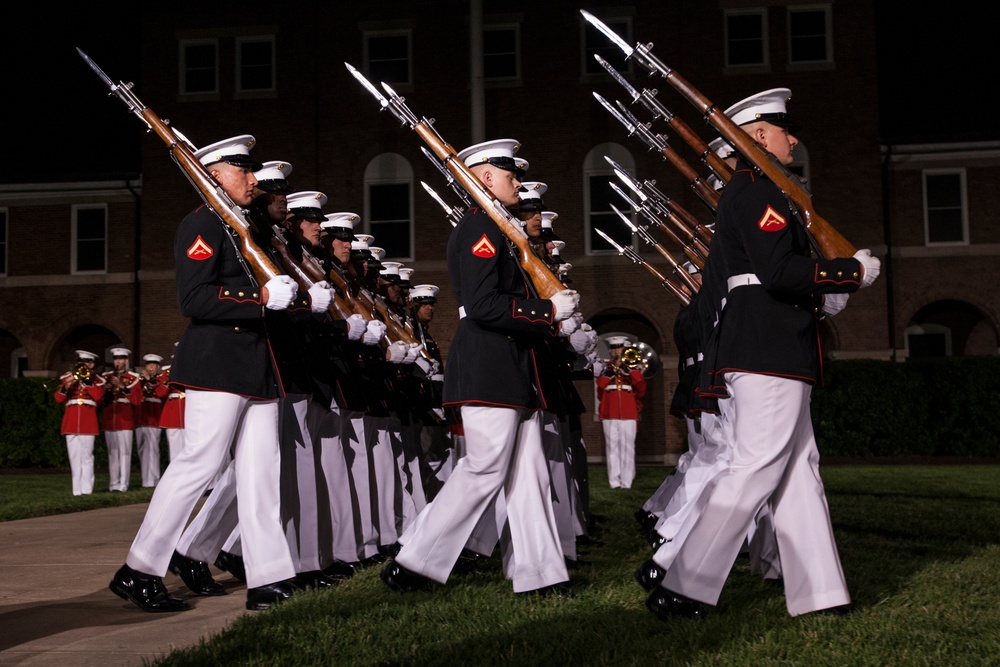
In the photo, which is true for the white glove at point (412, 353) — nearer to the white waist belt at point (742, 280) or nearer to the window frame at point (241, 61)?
the white waist belt at point (742, 280)

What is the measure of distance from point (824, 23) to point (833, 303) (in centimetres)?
2345

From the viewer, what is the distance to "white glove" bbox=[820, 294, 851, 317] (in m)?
5.75

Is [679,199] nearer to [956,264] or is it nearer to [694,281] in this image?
[956,264]

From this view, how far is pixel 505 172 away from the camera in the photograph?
267 inches

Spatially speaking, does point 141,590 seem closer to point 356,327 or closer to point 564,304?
point 356,327

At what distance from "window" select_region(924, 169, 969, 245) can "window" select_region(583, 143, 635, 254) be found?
6.99 metres

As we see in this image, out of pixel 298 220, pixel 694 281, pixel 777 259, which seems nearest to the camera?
pixel 777 259

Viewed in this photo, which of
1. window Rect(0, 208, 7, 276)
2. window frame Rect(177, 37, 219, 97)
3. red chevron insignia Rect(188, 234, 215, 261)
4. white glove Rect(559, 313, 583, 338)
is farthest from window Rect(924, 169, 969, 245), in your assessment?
red chevron insignia Rect(188, 234, 215, 261)

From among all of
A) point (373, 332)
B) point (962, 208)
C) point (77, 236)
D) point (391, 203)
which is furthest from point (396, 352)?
point (77, 236)

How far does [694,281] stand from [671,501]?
7.33 feet

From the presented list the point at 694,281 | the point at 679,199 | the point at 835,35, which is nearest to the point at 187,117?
the point at 679,199

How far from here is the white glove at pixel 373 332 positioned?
7766mm

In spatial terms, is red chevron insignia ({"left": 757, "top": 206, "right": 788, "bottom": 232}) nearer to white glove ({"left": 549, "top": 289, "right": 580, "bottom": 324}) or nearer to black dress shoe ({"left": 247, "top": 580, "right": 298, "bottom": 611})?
white glove ({"left": 549, "top": 289, "right": 580, "bottom": 324})

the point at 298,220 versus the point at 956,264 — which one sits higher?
the point at 956,264
